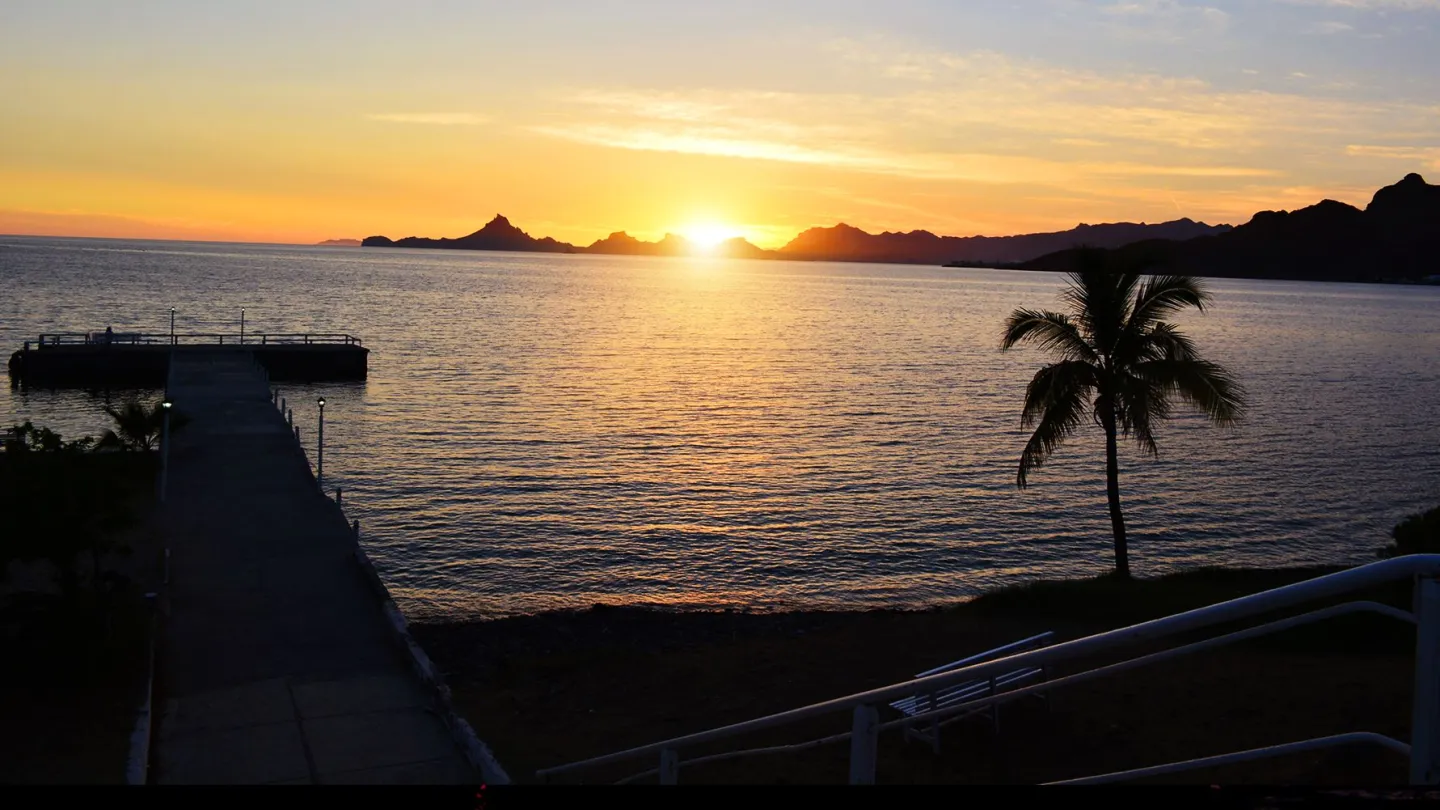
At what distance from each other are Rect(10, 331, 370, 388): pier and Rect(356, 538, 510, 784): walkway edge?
44.2 m

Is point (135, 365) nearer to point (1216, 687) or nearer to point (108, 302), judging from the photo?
point (1216, 687)

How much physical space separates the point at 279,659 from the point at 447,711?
3910 millimetres

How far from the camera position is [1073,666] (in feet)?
56.5

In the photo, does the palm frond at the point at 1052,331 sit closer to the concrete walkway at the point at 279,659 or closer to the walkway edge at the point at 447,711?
the walkway edge at the point at 447,711

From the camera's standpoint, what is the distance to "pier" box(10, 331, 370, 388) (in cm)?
6216

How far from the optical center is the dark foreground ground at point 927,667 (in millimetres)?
12414

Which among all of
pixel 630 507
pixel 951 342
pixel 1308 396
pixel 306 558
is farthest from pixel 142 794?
pixel 951 342

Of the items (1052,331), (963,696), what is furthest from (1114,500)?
(963,696)

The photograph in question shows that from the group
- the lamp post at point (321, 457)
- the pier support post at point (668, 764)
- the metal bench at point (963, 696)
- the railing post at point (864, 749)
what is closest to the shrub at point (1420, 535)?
the metal bench at point (963, 696)

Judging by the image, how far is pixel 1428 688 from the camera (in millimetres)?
2445

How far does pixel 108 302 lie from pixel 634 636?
132 metres

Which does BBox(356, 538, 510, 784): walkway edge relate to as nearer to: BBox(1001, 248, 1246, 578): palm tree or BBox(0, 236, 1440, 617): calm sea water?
BBox(0, 236, 1440, 617): calm sea water

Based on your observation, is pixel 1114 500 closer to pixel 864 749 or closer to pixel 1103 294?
pixel 1103 294

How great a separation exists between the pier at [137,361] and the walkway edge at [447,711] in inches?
1738
